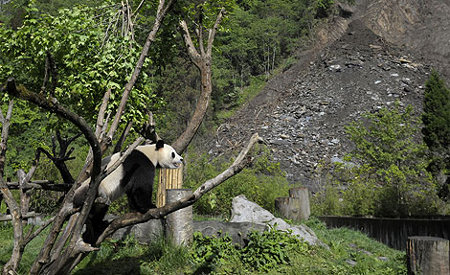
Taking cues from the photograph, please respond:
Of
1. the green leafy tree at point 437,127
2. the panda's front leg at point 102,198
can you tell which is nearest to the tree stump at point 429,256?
the panda's front leg at point 102,198

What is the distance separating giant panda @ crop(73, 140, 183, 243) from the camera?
9.97 ft

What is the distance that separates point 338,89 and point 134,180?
21.4 m

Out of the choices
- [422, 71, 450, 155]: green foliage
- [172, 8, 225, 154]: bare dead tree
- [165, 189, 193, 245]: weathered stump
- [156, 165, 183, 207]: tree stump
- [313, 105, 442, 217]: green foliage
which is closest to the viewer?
[172, 8, 225, 154]: bare dead tree

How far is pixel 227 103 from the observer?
31.9 m

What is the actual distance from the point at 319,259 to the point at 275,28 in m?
31.5

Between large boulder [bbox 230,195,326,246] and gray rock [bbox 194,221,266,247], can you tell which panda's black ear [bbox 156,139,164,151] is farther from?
large boulder [bbox 230,195,326,246]

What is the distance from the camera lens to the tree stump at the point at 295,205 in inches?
345

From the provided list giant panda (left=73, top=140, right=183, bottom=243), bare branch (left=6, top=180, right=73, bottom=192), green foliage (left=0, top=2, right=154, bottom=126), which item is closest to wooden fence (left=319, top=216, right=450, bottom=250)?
green foliage (left=0, top=2, right=154, bottom=126)

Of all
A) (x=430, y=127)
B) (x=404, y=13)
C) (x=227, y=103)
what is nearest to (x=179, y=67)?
(x=227, y=103)

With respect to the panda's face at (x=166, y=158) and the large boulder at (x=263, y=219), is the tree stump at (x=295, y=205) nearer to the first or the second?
the large boulder at (x=263, y=219)

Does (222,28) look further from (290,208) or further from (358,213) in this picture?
(358,213)

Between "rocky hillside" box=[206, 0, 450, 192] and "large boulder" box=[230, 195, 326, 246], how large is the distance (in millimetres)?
8783

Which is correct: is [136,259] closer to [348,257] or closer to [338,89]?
[348,257]

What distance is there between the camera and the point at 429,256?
3459 millimetres
